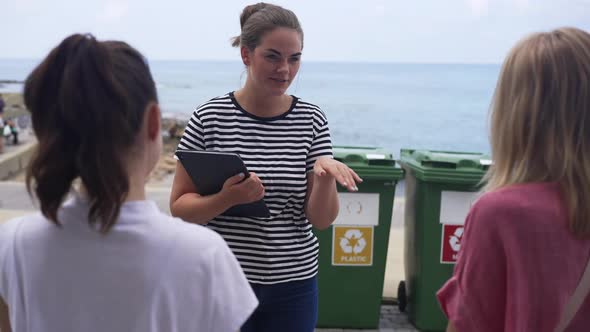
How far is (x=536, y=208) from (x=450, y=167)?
288 cm

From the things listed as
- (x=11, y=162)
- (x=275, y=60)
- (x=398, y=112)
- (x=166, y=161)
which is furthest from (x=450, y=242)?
(x=398, y=112)

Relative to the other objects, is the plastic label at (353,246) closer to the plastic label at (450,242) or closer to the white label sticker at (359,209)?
the white label sticker at (359,209)

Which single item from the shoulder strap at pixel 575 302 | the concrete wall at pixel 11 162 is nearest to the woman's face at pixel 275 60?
the shoulder strap at pixel 575 302

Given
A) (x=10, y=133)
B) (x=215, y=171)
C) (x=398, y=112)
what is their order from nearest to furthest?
1. (x=215, y=171)
2. (x=10, y=133)
3. (x=398, y=112)

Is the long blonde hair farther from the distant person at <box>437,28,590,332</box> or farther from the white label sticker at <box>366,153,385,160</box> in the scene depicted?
the white label sticker at <box>366,153,385,160</box>

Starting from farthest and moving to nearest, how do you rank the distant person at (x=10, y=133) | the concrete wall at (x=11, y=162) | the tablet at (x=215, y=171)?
the distant person at (x=10, y=133)
the concrete wall at (x=11, y=162)
the tablet at (x=215, y=171)

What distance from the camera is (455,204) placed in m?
4.16

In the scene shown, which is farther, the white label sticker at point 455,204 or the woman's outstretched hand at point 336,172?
the white label sticker at point 455,204

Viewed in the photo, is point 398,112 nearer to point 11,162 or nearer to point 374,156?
point 11,162

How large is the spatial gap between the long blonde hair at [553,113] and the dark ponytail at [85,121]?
0.82m

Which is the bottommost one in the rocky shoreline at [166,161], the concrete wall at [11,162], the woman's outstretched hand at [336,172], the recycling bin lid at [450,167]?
the rocky shoreline at [166,161]

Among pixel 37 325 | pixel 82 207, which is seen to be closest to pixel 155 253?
pixel 82 207

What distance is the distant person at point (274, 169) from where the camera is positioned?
2186 millimetres

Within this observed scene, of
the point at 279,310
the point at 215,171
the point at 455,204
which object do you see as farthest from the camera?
the point at 455,204
